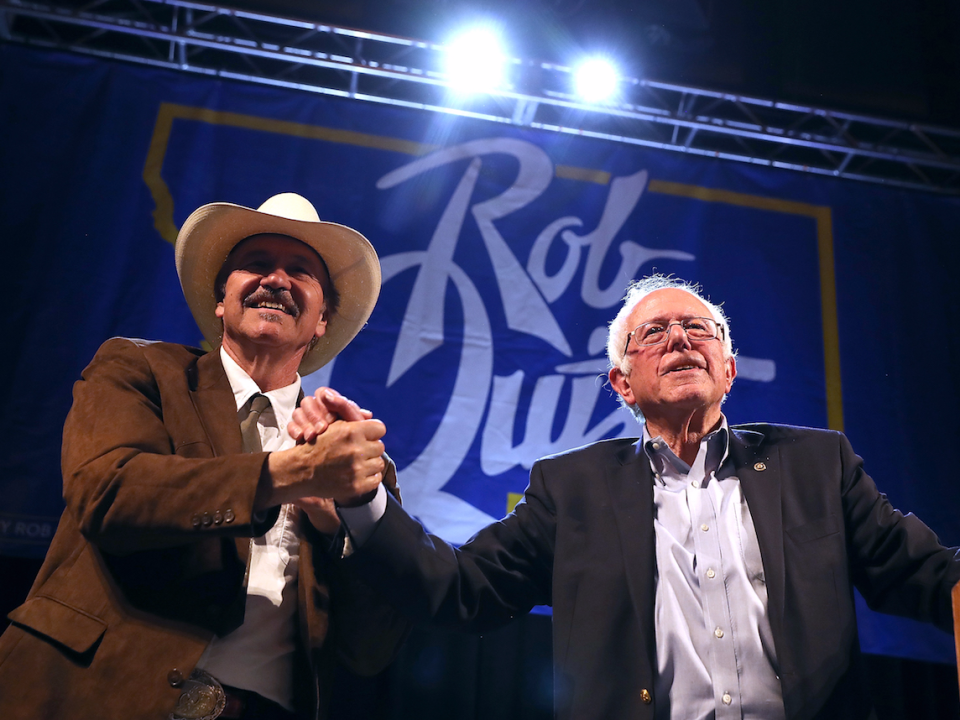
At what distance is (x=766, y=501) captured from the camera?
6.56 feet

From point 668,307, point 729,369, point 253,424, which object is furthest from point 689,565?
point 253,424

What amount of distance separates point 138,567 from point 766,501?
150 cm

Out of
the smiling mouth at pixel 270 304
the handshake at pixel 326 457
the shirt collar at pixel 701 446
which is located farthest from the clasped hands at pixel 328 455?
the shirt collar at pixel 701 446

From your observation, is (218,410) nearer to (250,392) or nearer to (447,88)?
(250,392)

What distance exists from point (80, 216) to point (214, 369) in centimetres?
212

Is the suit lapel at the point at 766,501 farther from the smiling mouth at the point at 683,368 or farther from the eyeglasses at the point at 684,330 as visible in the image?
the eyeglasses at the point at 684,330

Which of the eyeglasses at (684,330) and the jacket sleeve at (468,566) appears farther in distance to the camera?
the eyeglasses at (684,330)

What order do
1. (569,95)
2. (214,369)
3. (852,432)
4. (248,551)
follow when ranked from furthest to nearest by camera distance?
(569,95) < (852,432) < (214,369) < (248,551)

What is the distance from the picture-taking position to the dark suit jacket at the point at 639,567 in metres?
1.77

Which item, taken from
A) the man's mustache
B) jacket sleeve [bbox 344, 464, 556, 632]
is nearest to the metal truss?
the man's mustache

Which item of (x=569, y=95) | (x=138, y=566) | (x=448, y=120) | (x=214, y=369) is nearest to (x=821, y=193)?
(x=569, y=95)

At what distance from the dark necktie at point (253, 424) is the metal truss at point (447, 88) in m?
2.56

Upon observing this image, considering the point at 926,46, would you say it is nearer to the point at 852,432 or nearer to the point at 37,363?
the point at 852,432

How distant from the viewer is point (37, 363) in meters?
3.24
